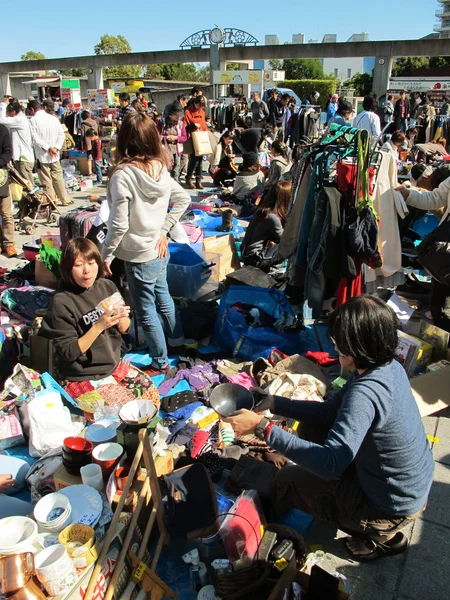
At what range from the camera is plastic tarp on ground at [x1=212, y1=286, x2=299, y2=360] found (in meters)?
4.16

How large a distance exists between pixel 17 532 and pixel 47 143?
7.65m

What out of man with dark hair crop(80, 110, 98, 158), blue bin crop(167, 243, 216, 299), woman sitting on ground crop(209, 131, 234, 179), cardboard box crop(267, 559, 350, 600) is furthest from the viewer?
man with dark hair crop(80, 110, 98, 158)

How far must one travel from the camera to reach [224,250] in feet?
18.7

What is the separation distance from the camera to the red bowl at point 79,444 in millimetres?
2266

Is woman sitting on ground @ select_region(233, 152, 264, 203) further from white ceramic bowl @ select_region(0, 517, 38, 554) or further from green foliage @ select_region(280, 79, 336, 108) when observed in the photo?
green foliage @ select_region(280, 79, 336, 108)

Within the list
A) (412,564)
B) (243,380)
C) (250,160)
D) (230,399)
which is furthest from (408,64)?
(412,564)

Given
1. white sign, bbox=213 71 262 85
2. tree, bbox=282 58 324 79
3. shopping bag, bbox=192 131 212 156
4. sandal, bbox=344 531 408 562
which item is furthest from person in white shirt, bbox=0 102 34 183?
tree, bbox=282 58 324 79

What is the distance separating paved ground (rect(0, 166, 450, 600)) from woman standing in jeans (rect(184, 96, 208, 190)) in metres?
8.98

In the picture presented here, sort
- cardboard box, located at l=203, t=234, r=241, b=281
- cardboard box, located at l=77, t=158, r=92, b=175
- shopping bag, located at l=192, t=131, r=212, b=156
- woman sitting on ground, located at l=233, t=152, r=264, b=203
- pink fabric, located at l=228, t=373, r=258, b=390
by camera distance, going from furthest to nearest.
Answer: cardboard box, located at l=77, t=158, r=92, b=175, shopping bag, located at l=192, t=131, r=212, b=156, woman sitting on ground, located at l=233, t=152, r=264, b=203, cardboard box, located at l=203, t=234, r=241, b=281, pink fabric, located at l=228, t=373, r=258, b=390

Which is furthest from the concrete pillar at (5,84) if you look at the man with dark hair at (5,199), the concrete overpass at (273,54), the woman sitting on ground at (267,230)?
the woman sitting on ground at (267,230)

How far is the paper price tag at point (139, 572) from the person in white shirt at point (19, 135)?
7455mm

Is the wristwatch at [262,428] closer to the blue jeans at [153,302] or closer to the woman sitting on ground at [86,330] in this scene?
the woman sitting on ground at [86,330]

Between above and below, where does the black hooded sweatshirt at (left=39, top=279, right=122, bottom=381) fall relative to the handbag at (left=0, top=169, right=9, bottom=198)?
below

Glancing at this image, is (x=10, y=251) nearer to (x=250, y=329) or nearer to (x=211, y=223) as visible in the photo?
(x=211, y=223)
